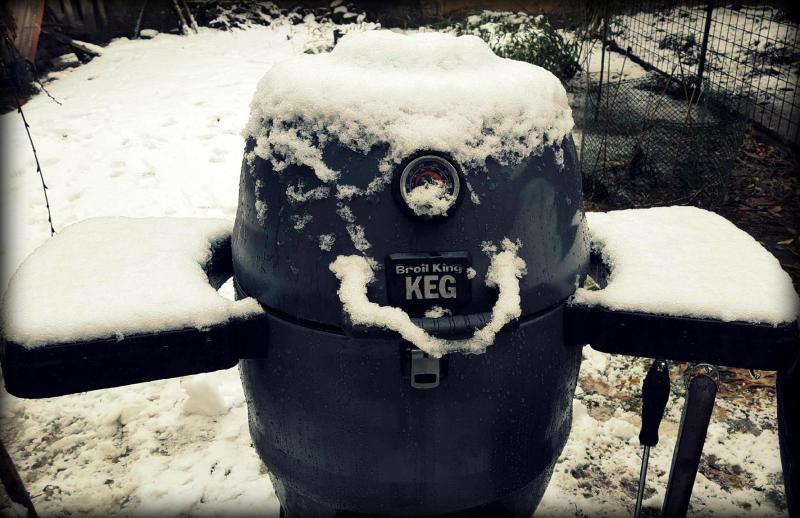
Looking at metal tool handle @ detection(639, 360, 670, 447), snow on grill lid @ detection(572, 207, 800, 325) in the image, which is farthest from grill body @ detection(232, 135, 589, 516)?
metal tool handle @ detection(639, 360, 670, 447)

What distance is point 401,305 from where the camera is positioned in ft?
3.47

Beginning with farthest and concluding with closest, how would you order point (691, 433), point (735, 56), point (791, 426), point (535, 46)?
point (735, 56) < point (535, 46) < point (691, 433) < point (791, 426)

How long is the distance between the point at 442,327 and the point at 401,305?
0.09 m

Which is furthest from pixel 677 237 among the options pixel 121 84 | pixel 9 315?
pixel 121 84

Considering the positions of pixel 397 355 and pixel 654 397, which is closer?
pixel 397 355

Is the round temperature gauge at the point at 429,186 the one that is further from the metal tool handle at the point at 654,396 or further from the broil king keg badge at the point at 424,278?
the metal tool handle at the point at 654,396

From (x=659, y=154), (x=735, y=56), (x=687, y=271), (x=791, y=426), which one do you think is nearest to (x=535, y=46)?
(x=659, y=154)

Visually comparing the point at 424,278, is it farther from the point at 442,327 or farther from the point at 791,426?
the point at 791,426

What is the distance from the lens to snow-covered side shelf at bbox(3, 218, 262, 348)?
1.07 m

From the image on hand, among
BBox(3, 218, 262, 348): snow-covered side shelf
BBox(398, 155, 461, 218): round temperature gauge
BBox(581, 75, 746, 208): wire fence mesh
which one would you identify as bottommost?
BBox(581, 75, 746, 208): wire fence mesh

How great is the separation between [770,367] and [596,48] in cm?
790

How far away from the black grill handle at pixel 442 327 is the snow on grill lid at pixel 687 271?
0.29 metres

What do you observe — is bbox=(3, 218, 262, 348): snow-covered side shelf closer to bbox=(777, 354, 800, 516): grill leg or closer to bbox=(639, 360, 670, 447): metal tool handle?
bbox=(639, 360, 670, 447): metal tool handle

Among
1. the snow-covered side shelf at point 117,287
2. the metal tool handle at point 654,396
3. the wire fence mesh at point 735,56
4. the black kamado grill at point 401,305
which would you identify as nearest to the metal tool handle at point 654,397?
the metal tool handle at point 654,396
